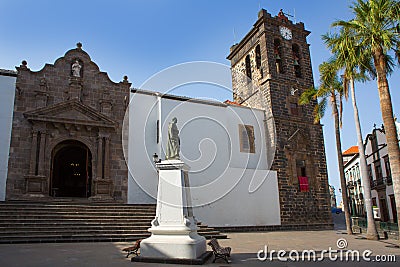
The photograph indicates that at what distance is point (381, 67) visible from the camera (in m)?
9.53

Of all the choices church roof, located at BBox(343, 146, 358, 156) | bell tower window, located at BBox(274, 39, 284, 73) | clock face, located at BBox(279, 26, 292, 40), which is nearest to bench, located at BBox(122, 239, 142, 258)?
bell tower window, located at BBox(274, 39, 284, 73)

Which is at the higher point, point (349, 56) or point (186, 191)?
point (349, 56)

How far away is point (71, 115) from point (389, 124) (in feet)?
42.0

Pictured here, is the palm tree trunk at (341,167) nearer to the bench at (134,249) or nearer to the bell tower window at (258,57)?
the bell tower window at (258,57)

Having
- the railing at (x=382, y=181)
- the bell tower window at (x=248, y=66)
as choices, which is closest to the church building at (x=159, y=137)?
the bell tower window at (x=248, y=66)

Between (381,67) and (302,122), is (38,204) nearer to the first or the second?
(381,67)

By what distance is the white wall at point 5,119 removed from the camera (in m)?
13.4

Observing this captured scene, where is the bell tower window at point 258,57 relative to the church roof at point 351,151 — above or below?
above

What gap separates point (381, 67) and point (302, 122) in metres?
10.5

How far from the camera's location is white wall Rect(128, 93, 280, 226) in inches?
610

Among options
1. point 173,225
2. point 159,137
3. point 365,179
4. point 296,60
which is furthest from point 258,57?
point 173,225

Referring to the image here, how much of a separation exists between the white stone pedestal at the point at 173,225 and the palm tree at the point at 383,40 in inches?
228

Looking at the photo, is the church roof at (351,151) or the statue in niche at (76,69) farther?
the church roof at (351,151)

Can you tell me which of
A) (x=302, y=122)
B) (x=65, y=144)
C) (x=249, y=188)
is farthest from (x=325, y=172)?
(x=65, y=144)
